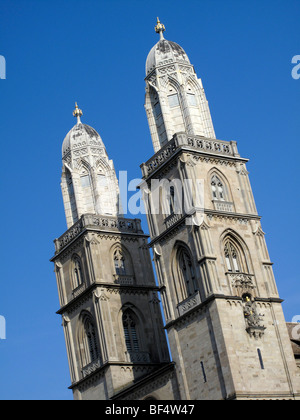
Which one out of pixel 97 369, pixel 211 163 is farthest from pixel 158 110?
pixel 97 369

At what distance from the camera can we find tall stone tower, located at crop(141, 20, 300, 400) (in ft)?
142

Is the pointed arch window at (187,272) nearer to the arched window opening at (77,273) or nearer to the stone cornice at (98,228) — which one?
the stone cornice at (98,228)

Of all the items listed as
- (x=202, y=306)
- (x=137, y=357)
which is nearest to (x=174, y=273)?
(x=202, y=306)

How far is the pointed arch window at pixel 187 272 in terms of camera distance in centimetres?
4588

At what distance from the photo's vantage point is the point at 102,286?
55.2 meters

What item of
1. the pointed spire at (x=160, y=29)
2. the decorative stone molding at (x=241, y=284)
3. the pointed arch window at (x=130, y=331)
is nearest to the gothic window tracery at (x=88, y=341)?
the pointed arch window at (x=130, y=331)

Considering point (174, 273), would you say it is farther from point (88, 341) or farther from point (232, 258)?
point (88, 341)

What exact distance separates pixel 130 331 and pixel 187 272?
11.0 metres

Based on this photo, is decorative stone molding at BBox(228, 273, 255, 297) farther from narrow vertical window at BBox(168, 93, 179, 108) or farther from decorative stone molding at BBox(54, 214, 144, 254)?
decorative stone molding at BBox(54, 214, 144, 254)

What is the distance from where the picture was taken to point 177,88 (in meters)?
50.4

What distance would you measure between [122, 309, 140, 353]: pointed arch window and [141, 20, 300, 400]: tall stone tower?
9.07 metres

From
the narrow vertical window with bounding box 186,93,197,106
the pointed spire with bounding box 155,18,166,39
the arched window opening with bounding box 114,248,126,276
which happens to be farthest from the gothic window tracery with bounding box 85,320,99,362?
the pointed spire with bounding box 155,18,166,39
